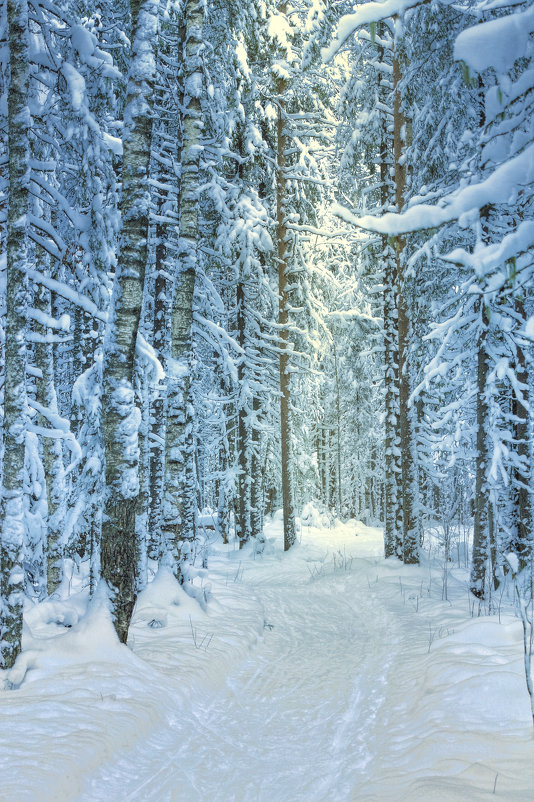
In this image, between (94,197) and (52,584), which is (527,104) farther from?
(52,584)

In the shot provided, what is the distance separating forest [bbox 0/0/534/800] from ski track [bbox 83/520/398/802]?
1.17 meters

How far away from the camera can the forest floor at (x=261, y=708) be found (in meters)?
3.94

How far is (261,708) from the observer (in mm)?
5730

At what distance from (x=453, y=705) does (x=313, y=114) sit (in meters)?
15.6

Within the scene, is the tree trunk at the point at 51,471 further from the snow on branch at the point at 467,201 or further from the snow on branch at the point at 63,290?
the snow on branch at the point at 467,201

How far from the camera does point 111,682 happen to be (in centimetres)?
538

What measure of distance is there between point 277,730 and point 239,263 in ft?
40.9

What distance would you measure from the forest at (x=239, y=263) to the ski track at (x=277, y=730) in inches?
46.1

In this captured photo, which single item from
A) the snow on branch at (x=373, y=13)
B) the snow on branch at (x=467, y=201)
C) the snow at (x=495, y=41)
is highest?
the snow on branch at (x=373, y=13)

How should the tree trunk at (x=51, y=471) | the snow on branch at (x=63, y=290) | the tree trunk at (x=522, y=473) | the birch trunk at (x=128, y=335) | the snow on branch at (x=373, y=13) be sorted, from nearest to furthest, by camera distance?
the snow on branch at (x=373, y=13)
the birch trunk at (x=128, y=335)
the snow on branch at (x=63, y=290)
the tree trunk at (x=51, y=471)
the tree trunk at (x=522, y=473)

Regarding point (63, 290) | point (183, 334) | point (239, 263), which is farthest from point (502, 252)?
point (239, 263)

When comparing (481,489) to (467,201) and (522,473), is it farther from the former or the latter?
(467,201)

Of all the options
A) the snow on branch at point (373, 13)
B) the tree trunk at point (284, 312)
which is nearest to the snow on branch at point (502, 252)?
the snow on branch at point (373, 13)

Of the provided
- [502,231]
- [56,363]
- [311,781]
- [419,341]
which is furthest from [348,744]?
[56,363]
